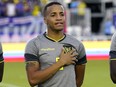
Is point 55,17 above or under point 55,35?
above

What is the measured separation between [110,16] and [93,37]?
105 cm

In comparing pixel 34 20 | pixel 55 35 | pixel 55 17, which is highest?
pixel 55 17

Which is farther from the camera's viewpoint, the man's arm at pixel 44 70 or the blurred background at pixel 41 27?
the blurred background at pixel 41 27

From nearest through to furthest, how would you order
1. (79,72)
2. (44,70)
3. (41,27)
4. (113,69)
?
(44,70), (113,69), (79,72), (41,27)

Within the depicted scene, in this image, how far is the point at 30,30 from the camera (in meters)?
10.6

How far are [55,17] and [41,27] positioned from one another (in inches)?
285

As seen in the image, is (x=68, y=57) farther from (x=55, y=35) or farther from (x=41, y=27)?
(x=41, y=27)

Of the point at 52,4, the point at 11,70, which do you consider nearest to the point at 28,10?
the point at 11,70

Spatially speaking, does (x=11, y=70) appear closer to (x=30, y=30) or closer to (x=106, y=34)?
(x=30, y=30)

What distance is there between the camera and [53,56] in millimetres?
3236

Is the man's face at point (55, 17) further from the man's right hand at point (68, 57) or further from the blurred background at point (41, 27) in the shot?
the blurred background at point (41, 27)

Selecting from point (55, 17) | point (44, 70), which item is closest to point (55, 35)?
point (55, 17)

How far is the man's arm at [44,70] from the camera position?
10.4 feet

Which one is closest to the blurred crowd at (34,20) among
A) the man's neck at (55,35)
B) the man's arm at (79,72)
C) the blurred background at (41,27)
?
the blurred background at (41,27)
